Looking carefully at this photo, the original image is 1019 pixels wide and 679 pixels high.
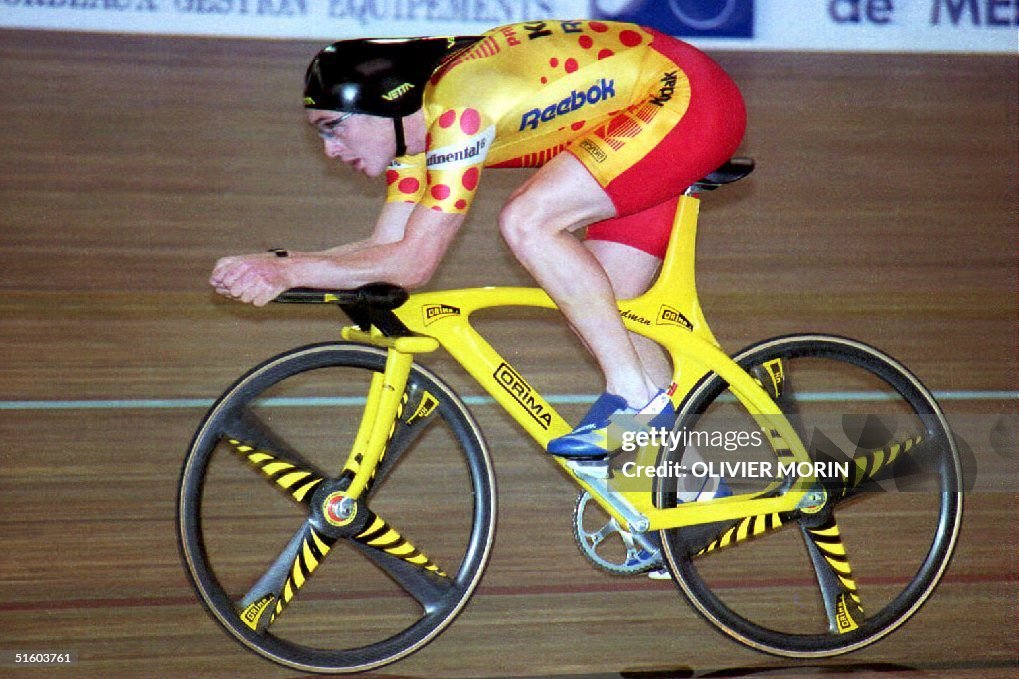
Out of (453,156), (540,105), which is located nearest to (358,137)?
(453,156)

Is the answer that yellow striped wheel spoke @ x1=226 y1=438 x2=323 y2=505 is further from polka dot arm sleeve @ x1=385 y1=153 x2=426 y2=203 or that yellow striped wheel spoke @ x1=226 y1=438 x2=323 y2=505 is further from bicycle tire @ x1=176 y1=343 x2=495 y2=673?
polka dot arm sleeve @ x1=385 y1=153 x2=426 y2=203

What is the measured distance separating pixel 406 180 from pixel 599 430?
25.8 inches

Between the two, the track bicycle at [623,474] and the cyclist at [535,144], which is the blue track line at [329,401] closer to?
the track bicycle at [623,474]

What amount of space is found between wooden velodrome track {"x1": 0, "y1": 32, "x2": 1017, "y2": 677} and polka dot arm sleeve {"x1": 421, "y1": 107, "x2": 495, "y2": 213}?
1036 mm

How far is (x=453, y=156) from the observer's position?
8.14 feet

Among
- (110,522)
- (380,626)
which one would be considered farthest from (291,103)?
(380,626)

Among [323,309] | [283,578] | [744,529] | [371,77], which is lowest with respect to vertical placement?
[323,309]

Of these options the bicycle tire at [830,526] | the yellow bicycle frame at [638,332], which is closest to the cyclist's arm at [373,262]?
the yellow bicycle frame at [638,332]

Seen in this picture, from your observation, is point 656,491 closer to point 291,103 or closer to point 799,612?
point 799,612

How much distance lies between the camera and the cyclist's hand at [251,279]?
2.40 metres

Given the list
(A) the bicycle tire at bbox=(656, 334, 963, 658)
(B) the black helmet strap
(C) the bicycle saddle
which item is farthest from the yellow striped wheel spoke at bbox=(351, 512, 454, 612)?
(C) the bicycle saddle

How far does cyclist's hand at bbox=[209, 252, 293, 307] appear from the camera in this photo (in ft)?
7.87

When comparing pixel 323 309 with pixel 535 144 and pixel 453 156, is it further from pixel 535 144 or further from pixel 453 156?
pixel 453 156

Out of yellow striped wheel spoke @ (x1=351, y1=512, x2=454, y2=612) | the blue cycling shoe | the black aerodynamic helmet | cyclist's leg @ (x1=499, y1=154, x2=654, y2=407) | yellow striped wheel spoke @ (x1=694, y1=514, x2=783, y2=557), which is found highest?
the black aerodynamic helmet
